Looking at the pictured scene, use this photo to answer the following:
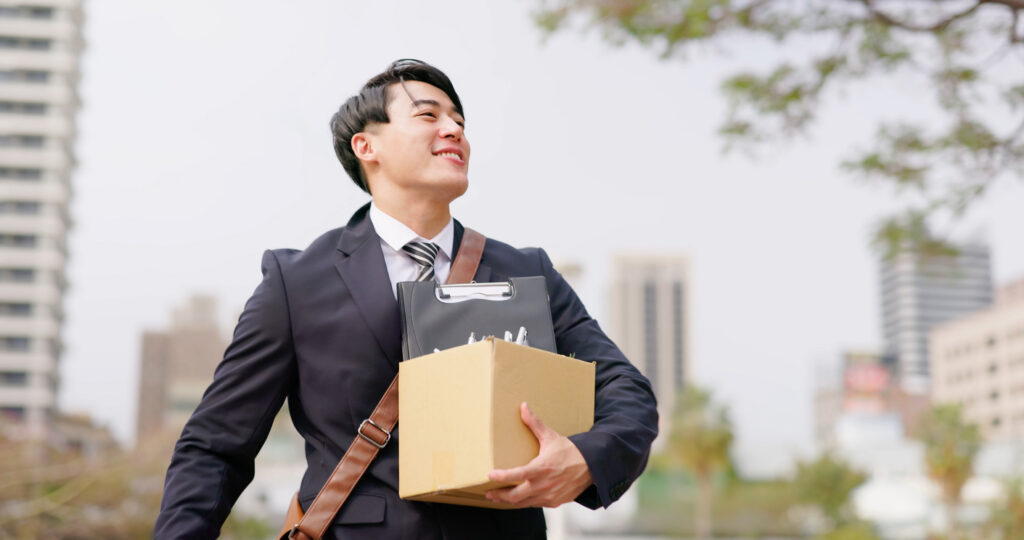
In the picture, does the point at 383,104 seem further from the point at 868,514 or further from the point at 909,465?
the point at 909,465

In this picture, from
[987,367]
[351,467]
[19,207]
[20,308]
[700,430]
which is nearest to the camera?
[351,467]

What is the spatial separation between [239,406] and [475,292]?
1.90ft

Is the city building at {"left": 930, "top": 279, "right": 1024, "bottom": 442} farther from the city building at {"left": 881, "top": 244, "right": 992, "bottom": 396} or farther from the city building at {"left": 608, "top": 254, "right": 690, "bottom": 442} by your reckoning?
the city building at {"left": 881, "top": 244, "right": 992, "bottom": 396}

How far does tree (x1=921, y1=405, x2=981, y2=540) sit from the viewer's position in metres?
38.7

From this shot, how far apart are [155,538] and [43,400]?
2830 inches

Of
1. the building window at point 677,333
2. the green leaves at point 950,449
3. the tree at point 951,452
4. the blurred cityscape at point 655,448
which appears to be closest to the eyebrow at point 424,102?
the blurred cityscape at point 655,448

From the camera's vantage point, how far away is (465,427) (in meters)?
1.92

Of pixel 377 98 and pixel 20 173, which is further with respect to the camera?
pixel 20 173

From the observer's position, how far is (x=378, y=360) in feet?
7.39

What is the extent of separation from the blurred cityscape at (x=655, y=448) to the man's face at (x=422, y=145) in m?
7.58

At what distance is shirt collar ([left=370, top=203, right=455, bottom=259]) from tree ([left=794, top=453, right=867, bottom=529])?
51.6 meters

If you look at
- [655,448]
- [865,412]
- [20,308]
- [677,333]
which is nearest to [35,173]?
[20,308]

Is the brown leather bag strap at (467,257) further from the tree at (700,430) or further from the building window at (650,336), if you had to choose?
the building window at (650,336)

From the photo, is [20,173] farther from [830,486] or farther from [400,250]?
[400,250]
